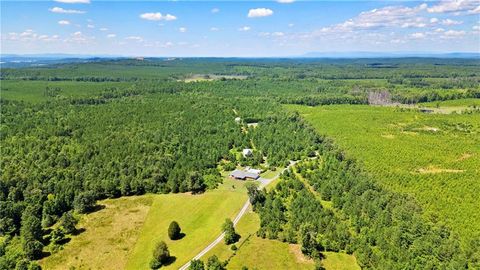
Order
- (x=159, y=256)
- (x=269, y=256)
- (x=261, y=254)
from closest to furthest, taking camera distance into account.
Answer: (x=159, y=256) → (x=269, y=256) → (x=261, y=254)

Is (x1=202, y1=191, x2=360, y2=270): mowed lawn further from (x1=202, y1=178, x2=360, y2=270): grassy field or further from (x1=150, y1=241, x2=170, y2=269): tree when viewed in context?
(x1=150, y1=241, x2=170, y2=269): tree

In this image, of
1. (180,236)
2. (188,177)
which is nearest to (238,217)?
(180,236)

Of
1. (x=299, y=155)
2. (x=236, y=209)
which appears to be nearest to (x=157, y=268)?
(x=236, y=209)

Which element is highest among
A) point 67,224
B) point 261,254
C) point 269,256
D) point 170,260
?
point 67,224

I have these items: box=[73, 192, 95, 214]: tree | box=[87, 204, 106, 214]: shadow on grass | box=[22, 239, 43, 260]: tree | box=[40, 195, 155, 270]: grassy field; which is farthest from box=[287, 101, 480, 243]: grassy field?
box=[22, 239, 43, 260]: tree

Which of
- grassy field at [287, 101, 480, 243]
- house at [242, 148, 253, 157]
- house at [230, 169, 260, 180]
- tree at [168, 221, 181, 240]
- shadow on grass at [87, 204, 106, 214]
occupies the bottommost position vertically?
shadow on grass at [87, 204, 106, 214]

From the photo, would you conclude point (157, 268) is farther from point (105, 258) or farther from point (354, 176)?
point (354, 176)

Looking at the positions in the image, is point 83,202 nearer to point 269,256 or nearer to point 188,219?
point 188,219

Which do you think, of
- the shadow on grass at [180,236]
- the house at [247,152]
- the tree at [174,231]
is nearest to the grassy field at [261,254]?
the shadow on grass at [180,236]

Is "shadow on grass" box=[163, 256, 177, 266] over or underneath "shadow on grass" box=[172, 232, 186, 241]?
underneath
